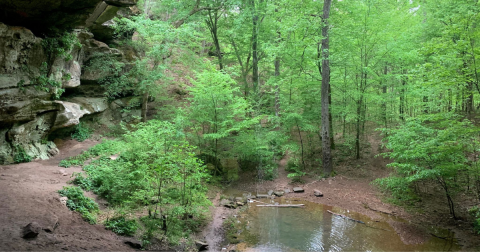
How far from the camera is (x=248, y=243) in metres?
7.08

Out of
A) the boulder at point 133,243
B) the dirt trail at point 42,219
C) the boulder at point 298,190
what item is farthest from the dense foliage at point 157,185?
the boulder at point 298,190

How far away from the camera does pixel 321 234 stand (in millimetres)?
7629

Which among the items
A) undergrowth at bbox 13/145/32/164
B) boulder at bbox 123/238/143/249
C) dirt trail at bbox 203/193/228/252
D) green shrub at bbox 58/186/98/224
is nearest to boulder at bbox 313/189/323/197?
dirt trail at bbox 203/193/228/252

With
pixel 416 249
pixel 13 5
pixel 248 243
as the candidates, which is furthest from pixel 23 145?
pixel 416 249

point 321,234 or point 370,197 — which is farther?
point 370,197

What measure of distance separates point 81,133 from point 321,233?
12938 mm

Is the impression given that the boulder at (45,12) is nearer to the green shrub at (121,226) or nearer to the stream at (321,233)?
the green shrub at (121,226)

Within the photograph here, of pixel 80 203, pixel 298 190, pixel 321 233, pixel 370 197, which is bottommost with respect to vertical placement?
pixel 321 233

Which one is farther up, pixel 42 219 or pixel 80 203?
pixel 42 219

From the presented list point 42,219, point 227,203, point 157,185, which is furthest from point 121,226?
point 227,203

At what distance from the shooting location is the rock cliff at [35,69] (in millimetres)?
7930

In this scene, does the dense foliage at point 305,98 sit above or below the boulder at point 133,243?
above

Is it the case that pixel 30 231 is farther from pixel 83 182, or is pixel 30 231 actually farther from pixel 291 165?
pixel 291 165

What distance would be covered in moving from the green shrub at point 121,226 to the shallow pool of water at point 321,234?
2875mm
